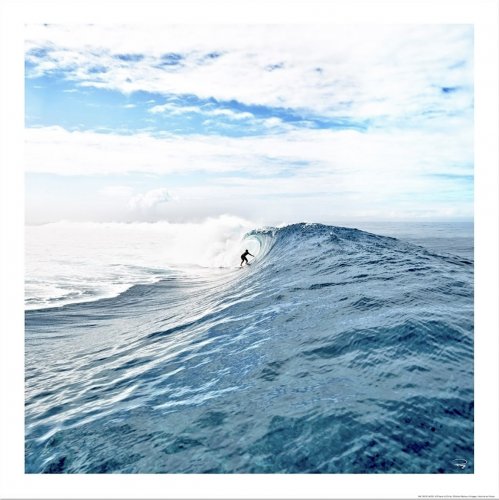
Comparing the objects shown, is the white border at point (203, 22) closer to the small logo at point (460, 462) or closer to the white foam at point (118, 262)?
the small logo at point (460, 462)

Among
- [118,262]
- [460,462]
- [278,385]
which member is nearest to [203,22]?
[278,385]

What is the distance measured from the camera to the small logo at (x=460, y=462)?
2502mm

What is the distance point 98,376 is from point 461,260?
717 cm

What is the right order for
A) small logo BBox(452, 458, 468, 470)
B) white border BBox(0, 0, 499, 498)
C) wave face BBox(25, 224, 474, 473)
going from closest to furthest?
small logo BBox(452, 458, 468, 470)
wave face BBox(25, 224, 474, 473)
white border BBox(0, 0, 499, 498)

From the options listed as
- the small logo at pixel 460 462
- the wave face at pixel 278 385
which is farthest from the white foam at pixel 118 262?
the small logo at pixel 460 462

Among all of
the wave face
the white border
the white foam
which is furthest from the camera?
the white foam

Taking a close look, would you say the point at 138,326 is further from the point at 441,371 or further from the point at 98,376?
the point at 441,371

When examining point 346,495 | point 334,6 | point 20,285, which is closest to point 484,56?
point 334,6

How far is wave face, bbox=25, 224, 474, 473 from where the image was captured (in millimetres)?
2607

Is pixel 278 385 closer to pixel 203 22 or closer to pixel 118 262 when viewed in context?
pixel 203 22

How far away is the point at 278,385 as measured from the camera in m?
3.35

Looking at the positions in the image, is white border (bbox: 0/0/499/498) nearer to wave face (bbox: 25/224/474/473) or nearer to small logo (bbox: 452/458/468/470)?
wave face (bbox: 25/224/474/473)

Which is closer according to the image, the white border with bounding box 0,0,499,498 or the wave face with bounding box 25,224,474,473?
the wave face with bounding box 25,224,474,473

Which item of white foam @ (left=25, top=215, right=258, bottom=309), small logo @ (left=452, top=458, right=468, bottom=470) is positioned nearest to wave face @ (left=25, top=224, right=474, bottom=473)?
small logo @ (left=452, top=458, right=468, bottom=470)
